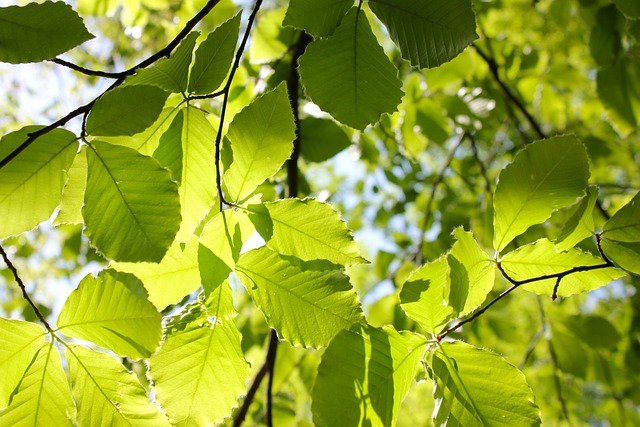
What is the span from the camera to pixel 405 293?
631 millimetres

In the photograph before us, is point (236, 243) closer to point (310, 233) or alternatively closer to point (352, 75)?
point (310, 233)

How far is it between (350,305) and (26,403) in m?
0.38

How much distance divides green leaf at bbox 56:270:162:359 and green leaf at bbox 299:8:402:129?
0.32 metres

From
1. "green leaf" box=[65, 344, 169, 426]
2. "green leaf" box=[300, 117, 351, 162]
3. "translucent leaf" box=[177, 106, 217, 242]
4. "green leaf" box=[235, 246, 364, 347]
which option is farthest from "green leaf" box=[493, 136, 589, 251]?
"green leaf" box=[300, 117, 351, 162]

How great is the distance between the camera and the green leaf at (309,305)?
0.60 meters

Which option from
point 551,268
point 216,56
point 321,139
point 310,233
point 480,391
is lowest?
point 480,391

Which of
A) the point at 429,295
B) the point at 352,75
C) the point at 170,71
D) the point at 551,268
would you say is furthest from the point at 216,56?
the point at 551,268

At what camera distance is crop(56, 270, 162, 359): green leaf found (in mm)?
577

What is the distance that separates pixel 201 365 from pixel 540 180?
467 millimetres

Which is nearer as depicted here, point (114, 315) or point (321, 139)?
point (114, 315)

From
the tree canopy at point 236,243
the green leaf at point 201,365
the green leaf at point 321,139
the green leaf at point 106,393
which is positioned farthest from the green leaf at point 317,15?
the green leaf at point 321,139

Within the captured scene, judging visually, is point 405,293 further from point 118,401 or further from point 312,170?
point 312,170

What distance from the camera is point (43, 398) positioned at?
57cm

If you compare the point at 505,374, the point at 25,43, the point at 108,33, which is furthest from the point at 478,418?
the point at 108,33
